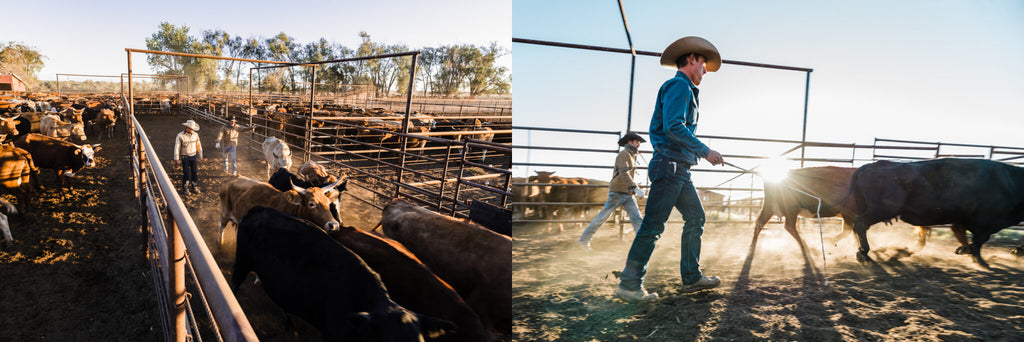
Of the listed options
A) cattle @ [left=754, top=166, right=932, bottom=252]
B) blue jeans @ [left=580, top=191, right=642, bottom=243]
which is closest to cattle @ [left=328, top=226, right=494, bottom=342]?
blue jeans @ [left=580, top=191, right=642, bottom=243]

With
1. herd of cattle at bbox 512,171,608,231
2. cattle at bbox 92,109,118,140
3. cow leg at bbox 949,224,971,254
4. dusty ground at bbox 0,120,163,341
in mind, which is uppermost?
cattle at bbox 92,109,118,140

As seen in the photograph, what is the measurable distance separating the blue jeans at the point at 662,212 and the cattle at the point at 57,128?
1613cm

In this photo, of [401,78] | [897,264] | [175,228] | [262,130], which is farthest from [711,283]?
[401,78]

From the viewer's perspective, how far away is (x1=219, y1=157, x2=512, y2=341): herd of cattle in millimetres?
2410

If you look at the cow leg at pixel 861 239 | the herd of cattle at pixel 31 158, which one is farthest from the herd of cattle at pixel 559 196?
the herd of cattle at pixel 31 158

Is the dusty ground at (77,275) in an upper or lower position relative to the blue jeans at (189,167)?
lower

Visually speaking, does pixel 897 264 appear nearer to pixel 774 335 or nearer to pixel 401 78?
pixel 774 335

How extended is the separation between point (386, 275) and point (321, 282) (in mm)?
397

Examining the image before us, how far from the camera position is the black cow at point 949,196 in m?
4.32

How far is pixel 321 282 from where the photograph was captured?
292 centimetres

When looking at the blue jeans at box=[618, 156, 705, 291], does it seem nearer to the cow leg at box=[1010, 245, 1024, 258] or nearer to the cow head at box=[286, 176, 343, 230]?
the cow head at box=[286, 176, 343, 230]

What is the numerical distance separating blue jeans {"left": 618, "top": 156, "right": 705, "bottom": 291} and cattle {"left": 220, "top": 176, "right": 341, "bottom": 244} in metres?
2.57

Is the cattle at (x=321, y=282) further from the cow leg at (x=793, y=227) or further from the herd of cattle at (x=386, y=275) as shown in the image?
the cow leg at (x=793, y=227)

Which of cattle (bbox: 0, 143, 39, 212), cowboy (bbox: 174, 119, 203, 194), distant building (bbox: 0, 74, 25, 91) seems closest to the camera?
cattle (bbox: 0, 143, 39, 212)
